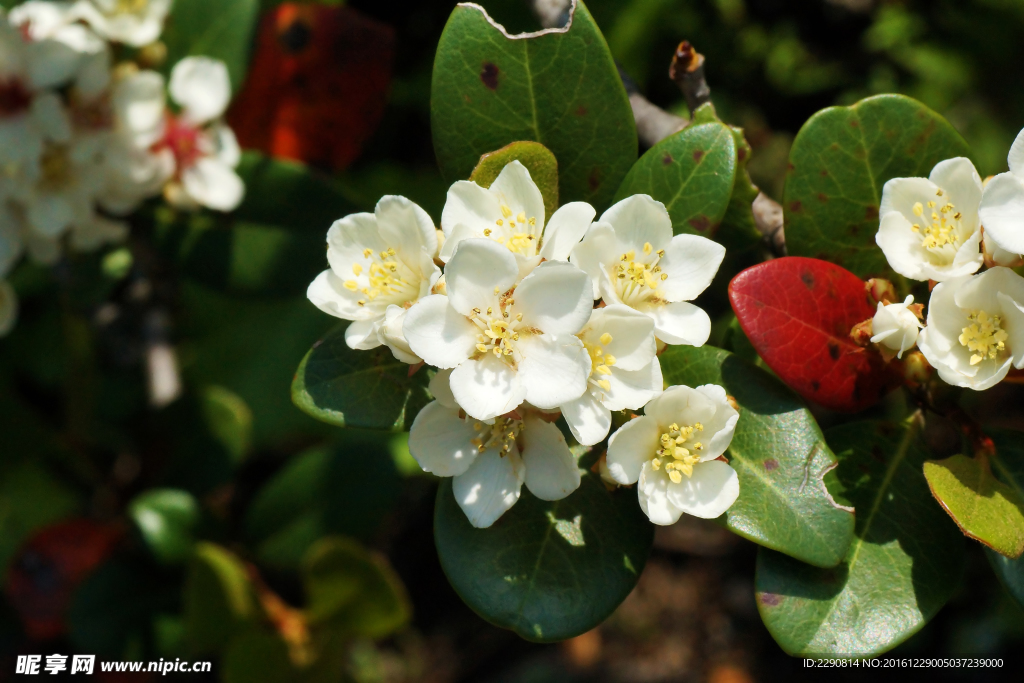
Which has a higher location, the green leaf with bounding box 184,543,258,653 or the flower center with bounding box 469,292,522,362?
the flower center with bounding box 469,292,522,362

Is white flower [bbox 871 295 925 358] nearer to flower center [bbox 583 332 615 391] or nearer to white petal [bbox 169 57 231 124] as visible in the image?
flower center [bbox 583 332 615 391]

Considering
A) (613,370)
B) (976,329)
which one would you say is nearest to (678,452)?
(613,370)

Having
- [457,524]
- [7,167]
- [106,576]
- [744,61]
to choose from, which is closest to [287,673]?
[106,576]

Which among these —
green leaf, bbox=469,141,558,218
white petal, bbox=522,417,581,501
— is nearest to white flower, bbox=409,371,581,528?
white petal, bbox=522,417,581,501

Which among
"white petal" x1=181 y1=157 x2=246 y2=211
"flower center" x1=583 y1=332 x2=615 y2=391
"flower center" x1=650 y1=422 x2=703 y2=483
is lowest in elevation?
"white petal" x1=181 y1=157 x2=246 y2=211

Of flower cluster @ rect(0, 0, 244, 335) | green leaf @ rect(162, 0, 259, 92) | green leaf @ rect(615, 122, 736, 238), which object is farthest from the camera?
green leaf @ rect(162, 0, 259, 92)

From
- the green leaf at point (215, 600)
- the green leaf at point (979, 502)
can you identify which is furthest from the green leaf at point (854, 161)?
the green leaf at point (215, 600)

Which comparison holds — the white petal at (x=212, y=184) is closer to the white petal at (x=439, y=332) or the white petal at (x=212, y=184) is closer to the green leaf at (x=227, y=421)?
the green leaf at (x=227, y=421)

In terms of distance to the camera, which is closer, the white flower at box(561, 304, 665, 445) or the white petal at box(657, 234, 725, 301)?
the white flower at box(561, 304, 665, 445)
